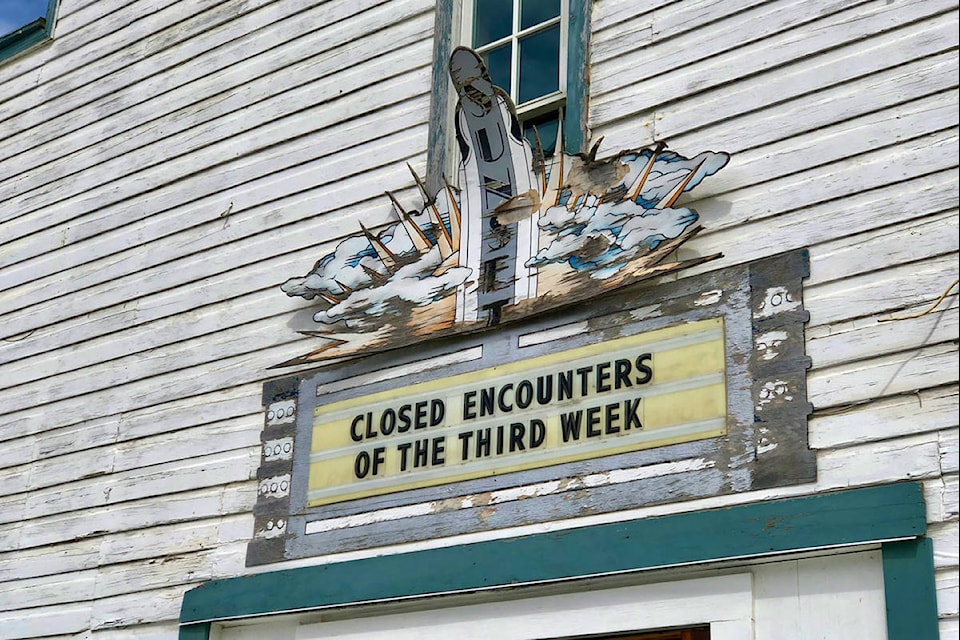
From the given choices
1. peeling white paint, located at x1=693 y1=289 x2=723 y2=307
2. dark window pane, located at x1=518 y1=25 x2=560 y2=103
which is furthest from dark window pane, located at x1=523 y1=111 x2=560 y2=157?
peeling white paint, located at x1=693 y1=289 x2=723 y2=307

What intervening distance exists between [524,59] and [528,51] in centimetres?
5

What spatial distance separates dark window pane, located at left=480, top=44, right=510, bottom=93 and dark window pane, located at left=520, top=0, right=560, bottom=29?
17 centimetres

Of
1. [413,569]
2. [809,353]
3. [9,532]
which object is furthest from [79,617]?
[809,353]

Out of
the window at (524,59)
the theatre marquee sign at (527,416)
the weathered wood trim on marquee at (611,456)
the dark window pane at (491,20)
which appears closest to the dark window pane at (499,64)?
the window at (524,59)

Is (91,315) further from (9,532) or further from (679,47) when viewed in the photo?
(679,47)

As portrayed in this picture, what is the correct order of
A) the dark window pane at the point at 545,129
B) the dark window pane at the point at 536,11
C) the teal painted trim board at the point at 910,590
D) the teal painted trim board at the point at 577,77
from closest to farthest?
the teal painted trim board at the point at 910,590 → the teal painted trim board at the point at 577,77 → the dark window pane at the point at 545,129 → the dark window pane at the point at 536,11

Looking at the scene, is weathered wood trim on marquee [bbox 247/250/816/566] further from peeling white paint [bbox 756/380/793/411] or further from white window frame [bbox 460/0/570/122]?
white window frame [bbox 460/0/570/122]

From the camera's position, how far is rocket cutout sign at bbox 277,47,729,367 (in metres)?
5.77

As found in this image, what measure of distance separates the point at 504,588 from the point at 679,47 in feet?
8.55

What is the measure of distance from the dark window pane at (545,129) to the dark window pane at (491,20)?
63 cm

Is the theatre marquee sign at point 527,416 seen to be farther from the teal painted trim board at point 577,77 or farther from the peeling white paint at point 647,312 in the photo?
the teal painted trim board at point 577,77

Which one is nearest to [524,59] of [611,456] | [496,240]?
[496,240]

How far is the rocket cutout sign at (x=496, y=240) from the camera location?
18.9 feet

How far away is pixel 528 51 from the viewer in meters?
6.95
